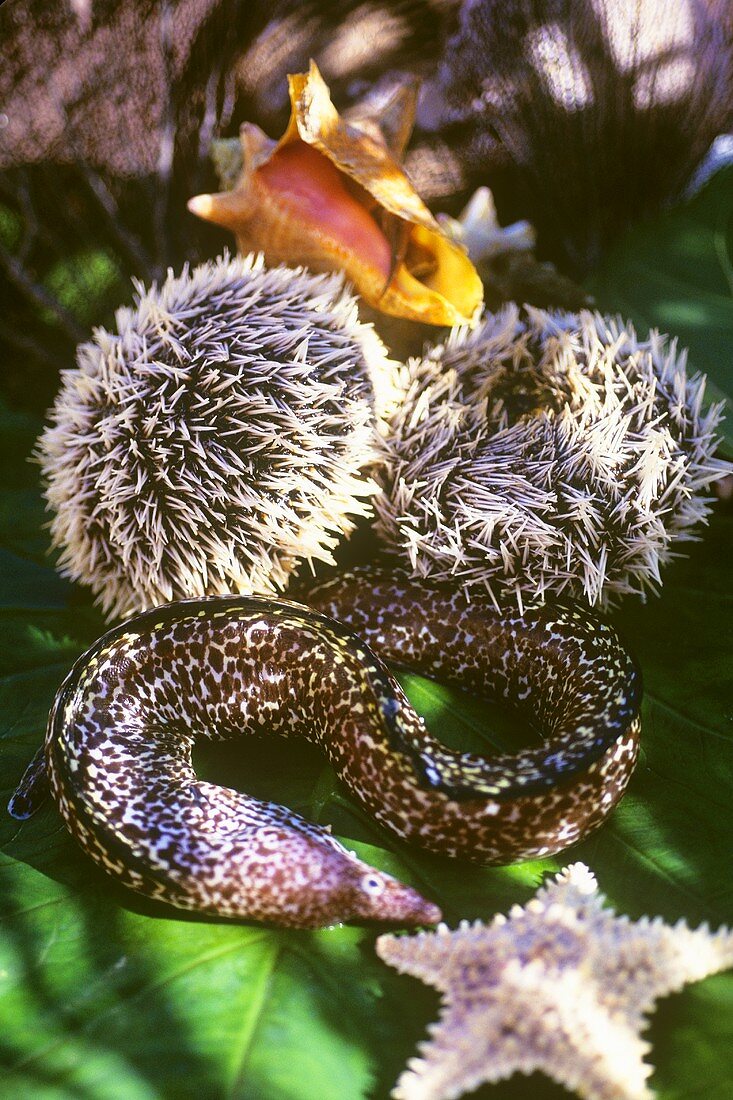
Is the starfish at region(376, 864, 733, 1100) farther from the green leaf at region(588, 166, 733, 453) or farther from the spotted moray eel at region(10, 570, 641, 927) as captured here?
the green leaf at region(588, 166, 733, 453)

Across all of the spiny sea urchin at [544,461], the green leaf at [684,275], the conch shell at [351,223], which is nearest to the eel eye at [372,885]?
the spiny sea urchin at [544,461]

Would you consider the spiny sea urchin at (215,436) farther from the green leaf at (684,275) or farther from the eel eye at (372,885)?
the green leaf at (684,275)

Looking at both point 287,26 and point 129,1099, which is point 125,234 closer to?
point 287,26

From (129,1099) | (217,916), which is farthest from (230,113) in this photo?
(129,1099)

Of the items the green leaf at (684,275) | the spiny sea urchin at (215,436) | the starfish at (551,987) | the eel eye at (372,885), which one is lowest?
the starfish at (551,987)

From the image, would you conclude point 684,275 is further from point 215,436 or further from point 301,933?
point 301,933

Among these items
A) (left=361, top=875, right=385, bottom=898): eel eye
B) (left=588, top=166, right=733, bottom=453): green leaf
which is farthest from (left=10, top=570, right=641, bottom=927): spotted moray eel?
(left=588, top=166, right=733, bottom=453): green leaf
